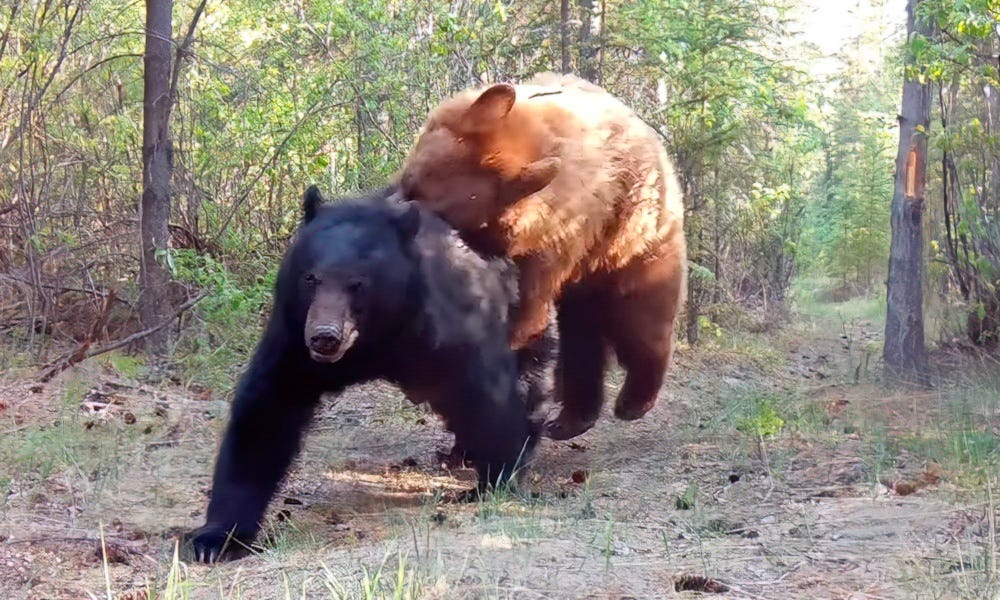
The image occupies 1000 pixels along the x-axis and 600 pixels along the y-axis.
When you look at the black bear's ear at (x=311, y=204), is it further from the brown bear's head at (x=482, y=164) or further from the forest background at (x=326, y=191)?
the forest background at (x=326, y=191)

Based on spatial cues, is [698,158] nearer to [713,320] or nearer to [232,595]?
[713,320]

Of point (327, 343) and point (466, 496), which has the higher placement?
point (327, 343)

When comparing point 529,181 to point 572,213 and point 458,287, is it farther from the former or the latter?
point 458,287

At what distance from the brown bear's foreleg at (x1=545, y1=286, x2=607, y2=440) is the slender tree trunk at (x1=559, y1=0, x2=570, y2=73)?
166 inches

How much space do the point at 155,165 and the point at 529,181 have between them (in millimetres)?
3338

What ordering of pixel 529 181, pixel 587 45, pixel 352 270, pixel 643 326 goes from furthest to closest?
1. pixel 587 45
2. pixel 643 326
3. pixel 529 181
4. pixel 352 270

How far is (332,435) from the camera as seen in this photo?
6.46 meters

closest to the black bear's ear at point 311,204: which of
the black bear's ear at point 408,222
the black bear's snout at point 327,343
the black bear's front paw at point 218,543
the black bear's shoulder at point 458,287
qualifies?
the black bear's ear at point 408,222

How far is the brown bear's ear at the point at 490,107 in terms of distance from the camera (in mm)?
5504

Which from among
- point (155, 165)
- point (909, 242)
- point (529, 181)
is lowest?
point (909, 242)

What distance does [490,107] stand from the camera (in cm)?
554

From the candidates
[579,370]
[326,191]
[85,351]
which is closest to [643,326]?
[579,370]

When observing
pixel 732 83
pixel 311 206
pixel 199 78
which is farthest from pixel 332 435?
pixel 732 83

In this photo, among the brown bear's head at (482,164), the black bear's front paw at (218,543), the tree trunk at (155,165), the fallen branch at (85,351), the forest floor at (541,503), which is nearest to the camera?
the forest floor at (541,503)
